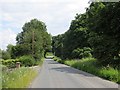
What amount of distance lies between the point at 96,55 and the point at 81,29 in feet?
138

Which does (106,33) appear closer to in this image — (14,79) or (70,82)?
(70,82)

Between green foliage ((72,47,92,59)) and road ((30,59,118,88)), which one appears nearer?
road ((30,59,118,88))

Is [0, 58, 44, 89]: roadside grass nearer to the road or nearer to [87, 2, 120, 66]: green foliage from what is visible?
the road

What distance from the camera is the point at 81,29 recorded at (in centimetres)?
8375

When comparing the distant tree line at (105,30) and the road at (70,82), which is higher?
the distant tree line at (105,30)

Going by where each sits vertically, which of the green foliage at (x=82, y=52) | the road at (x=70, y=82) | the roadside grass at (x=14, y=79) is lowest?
the road at (x=70, y=82)

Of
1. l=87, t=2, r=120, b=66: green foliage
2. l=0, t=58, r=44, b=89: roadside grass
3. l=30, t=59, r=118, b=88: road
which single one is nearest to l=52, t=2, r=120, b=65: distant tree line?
l=87, t=2, r=120, b=66: green foliage

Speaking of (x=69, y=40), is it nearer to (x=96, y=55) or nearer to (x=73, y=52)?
(x=73, y=52)

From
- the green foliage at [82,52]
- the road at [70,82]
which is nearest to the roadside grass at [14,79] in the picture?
the road at [70,82]

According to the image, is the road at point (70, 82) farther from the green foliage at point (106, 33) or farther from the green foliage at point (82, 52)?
the green foliage at point (82, 52)

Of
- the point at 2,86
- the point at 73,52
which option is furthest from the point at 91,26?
the point at 73,52

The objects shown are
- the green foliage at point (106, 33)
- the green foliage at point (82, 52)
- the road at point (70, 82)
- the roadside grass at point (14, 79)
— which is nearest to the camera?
the roadside grass at point (14, 79)

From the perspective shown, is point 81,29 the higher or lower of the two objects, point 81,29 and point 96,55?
the higher

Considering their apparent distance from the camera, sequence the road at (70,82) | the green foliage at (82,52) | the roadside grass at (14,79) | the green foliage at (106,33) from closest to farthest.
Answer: the roadside grass at (14,79) < the road at (70,82) < the green foliage at (106,33) < the green foliage at (82,52)
